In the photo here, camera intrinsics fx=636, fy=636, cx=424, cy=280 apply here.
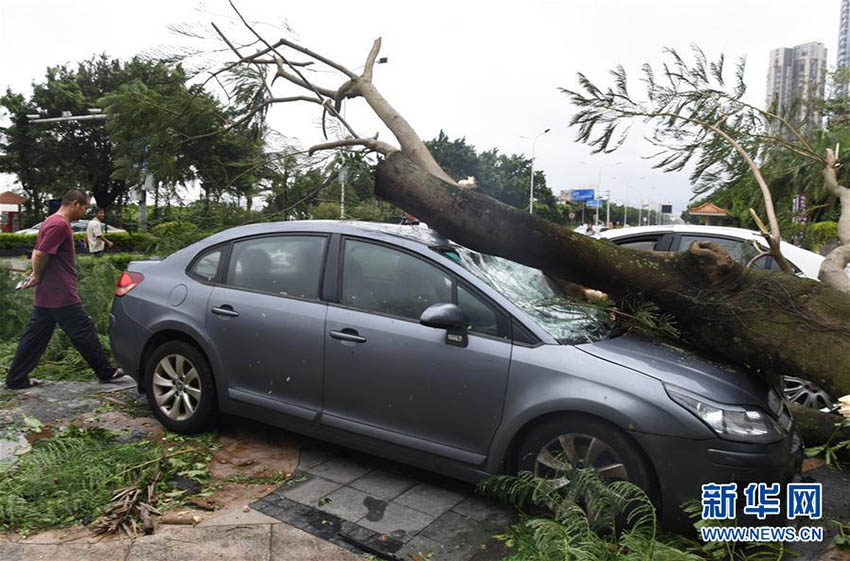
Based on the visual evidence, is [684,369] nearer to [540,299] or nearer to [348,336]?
[540,299]

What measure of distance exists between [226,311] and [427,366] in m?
1.54

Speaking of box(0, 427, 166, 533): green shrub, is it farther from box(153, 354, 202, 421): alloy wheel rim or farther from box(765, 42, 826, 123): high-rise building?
box(765, 42, 826, 123): high-rise building

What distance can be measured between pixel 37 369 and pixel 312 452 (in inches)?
136

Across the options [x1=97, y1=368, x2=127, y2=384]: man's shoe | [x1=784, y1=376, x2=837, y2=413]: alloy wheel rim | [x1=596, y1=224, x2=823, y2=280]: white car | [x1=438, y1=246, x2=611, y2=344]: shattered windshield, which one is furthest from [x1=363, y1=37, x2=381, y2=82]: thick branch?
[x1=784, y1=376, x2=837, y2=413]: alloy wheel rim

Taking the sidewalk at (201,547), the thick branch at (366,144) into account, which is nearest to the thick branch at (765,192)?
the thick branch at (366,144)

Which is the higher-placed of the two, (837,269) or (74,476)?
(837,269)

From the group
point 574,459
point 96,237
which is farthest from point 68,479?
point 96,237

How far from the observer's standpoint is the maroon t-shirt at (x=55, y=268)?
17.3ft

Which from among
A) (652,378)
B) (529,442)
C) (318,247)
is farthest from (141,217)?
(652,378)

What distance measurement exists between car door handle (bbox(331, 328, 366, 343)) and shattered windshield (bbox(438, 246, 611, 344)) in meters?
0.69

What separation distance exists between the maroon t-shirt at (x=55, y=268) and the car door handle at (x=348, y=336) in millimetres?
2957

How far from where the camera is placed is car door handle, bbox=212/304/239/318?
13.6 feet

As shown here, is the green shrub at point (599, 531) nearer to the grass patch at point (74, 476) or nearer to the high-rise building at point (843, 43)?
the grass patch at point (74, 476)

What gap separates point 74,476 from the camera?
3.45m
